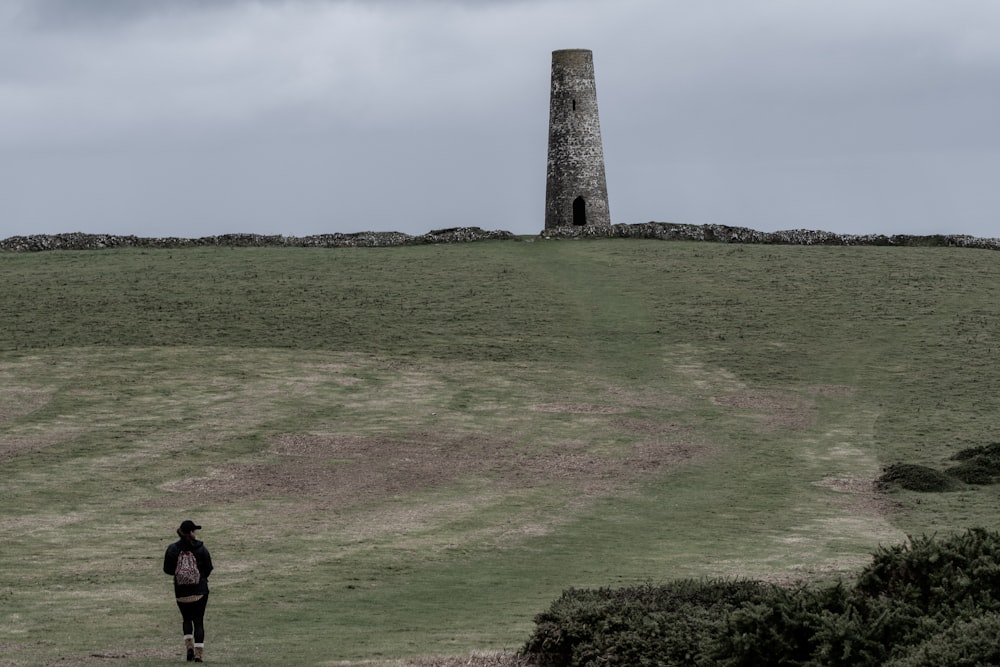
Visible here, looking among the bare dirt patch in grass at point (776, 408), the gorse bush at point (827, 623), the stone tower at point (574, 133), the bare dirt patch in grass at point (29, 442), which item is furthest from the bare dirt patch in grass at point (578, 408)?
the stone tower at point (574, 133)

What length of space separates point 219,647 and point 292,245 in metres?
54.8

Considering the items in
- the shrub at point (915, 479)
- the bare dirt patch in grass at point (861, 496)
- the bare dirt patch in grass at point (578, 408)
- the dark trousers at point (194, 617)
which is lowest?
the bare dirt patch in grass at point (861, 496)

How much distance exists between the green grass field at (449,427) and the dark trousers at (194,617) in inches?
22.2

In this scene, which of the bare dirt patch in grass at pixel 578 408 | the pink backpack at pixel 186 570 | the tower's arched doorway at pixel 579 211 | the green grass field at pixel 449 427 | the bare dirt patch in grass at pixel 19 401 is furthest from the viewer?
the tower's arched doorway at pixel 579 211

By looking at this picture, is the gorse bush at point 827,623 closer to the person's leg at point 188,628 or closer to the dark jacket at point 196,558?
the dark jacket at point 196,558

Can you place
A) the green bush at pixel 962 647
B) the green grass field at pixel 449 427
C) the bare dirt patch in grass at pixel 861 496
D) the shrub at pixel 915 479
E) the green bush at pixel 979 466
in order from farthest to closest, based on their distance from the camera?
the green bush at pixel 979 466
the shrub at pixel 915 479
the bare dirt patch in grass at pixel 861 496
the green grass field at pixel 449 427
the green bush at pixel 962 647

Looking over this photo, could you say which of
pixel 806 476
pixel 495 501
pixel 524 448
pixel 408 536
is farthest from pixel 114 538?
pixel 806 476

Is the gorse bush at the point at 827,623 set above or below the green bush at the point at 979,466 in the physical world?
above

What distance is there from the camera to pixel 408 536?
29.3m

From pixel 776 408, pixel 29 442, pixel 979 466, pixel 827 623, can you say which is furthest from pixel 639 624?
pixel 776 408

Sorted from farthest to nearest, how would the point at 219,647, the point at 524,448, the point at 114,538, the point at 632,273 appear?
the point at 632,273 < the point at 524,448 < the point at 114,538 < the point at 219,647

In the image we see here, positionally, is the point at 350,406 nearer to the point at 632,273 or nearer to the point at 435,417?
the point at 435,417

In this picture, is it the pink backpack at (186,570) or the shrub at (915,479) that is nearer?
the pink backpack at (186,570)

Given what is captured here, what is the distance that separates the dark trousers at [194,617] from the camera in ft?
60.1
